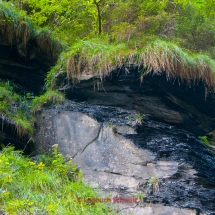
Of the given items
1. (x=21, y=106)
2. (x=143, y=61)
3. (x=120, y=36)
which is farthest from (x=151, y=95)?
(x=21, y=106)

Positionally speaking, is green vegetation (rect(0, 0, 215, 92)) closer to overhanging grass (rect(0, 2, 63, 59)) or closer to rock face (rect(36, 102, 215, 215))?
overhanging grass (rect(0, 2, 63, 59))

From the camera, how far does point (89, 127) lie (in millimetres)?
6082

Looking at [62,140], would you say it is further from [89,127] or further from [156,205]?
[156,205]

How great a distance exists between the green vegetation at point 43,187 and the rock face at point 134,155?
348mm

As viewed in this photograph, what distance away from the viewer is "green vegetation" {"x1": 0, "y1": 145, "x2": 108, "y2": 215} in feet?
13.8

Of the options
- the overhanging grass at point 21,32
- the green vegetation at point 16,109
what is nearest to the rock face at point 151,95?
the green vegetation at point 16,109

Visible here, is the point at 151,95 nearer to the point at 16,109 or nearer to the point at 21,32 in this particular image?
the point at 16,109

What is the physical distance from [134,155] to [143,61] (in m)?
1.63

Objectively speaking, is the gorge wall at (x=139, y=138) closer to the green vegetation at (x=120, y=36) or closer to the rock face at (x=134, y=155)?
the rock face at (x=134, y=155)

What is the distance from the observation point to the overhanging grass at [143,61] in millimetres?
5801

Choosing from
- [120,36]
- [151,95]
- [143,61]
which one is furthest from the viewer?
[120,36]

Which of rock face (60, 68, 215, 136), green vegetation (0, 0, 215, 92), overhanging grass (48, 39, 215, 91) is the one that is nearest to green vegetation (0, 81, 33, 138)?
green vegetation (0, 0, 215, 92)

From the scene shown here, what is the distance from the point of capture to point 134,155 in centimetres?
567

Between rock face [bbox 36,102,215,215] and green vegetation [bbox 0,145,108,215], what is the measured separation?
35 cm
